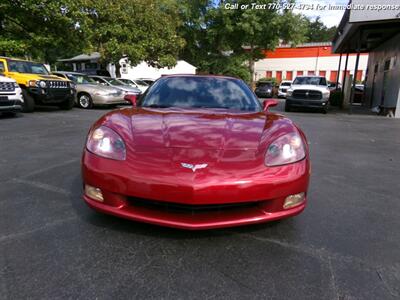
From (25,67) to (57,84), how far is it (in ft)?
4.02

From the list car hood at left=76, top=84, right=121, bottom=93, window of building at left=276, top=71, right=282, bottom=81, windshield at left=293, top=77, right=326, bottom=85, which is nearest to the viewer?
car hood at left=76, top=84, right=121, bottom=93

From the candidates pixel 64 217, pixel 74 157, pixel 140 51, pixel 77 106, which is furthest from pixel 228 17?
pixel 64 217

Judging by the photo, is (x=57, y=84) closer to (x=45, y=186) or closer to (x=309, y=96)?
(x=45, y=186)

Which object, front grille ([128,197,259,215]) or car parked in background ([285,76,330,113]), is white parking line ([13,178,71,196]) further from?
car parked in background ([285,76,330,113])

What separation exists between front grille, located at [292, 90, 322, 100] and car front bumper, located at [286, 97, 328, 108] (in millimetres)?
151

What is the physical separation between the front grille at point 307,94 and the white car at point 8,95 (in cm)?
1152

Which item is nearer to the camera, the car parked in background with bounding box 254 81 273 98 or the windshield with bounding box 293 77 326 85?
the windshield with bounding box 293 77 326 85

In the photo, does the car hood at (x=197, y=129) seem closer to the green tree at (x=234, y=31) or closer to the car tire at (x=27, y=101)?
the car tire at (x=27, y=101)

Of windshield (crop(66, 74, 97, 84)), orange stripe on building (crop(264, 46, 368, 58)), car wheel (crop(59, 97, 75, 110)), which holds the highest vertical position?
orange stripe on building (crop(264, 46, 368, 58))

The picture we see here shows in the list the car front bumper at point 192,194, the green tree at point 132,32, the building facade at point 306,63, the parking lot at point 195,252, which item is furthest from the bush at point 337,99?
the building facade at point 306,63

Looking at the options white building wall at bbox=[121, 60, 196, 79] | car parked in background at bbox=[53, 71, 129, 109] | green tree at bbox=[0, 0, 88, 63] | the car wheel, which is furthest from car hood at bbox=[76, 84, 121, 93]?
white building wall at bbox=[121, 60, 196, 79]

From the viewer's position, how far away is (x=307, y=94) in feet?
48.7

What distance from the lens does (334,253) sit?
2.32m

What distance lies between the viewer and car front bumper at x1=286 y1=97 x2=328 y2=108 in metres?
14.6
